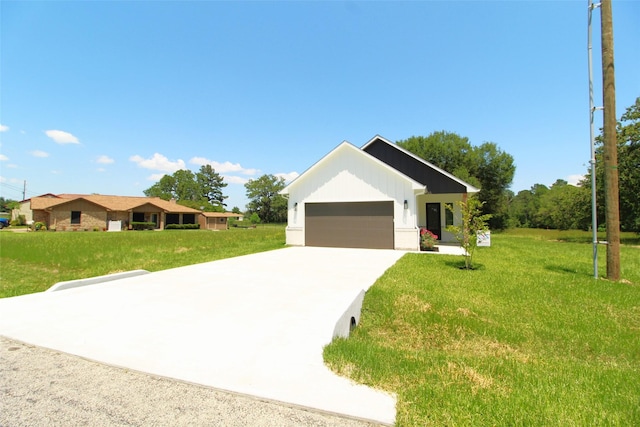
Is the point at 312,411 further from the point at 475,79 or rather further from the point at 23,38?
the point at 475,79

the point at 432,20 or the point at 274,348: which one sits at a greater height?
the point at 432,20

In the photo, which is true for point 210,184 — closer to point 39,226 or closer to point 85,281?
point 39,226

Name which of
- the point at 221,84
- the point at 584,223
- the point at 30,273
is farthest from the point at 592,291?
the point at 584,223

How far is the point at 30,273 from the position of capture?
898cm

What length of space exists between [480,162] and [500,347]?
130 ft

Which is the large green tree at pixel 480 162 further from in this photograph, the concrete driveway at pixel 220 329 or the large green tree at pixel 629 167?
the concrete driveway at pixel 220 329

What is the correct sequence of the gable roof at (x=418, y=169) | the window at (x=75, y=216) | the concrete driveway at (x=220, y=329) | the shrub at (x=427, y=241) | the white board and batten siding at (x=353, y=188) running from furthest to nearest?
the window at (x=75, y=216), the gable roof at (x=418, y=169), the white board and batten siding at (x=353, y=188), the shrub at (x=427, y=241), the concrete driveway at (x=220, y=329)

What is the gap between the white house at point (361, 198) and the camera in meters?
12.6

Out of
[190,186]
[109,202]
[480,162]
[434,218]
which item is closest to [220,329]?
[434,218]

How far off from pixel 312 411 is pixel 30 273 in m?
11.7

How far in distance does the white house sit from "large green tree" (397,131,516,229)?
2483 centimetres

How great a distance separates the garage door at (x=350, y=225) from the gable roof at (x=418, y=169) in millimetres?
2929

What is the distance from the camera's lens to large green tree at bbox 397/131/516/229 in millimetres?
37000

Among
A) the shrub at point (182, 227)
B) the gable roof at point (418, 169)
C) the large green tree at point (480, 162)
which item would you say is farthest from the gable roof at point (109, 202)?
the large green tree at point (480, 162)
